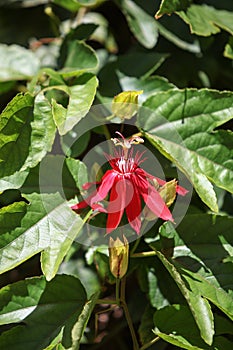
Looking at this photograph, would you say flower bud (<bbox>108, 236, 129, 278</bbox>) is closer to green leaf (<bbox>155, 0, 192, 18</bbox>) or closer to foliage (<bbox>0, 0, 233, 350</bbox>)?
foliage (<bbox>0, 0, 233, 350</bbox>)

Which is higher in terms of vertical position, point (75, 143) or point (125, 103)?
point (125, 103)

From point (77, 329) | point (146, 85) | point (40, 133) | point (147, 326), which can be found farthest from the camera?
point (146, 85)

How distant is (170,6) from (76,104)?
242 millimetres

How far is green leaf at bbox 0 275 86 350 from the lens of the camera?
1.05 metres

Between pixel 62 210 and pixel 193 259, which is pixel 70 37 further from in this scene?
pixel 193 259

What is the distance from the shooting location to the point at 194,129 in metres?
1.12

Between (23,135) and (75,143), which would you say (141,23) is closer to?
(75,143)

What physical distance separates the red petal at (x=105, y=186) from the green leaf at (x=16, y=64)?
42 cm

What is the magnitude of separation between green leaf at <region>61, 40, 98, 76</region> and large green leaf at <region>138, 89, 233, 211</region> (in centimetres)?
16

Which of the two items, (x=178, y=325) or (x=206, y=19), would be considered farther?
(x=206, y=19)

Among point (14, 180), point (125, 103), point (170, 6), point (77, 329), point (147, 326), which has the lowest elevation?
point (147, 326)

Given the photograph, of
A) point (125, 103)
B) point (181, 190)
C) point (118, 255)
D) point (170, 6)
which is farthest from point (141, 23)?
point (118, 255)

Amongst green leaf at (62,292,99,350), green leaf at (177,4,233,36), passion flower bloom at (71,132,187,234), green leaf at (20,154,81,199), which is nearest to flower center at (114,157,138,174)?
passion flower bloom at (71,132,187,234)

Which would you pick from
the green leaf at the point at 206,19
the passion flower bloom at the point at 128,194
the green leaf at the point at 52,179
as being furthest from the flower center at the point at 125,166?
the green leaf at the point at 206,19
